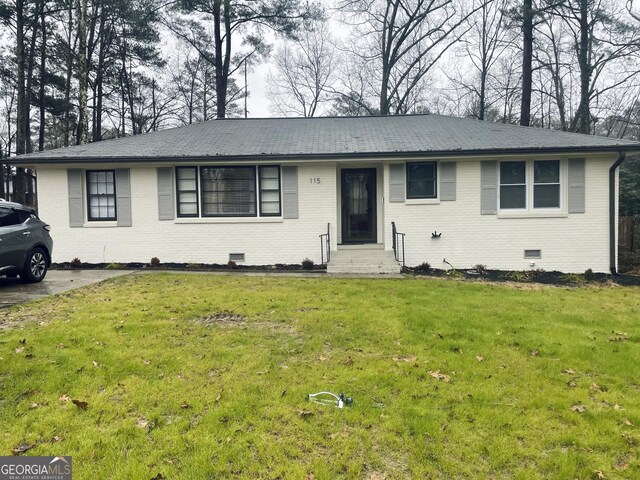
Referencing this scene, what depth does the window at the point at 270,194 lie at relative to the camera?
10727 millimetres

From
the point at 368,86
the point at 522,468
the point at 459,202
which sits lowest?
the point at 522,468

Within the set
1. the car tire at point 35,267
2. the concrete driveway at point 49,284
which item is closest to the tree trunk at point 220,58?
the concrete driveway at point 49,284

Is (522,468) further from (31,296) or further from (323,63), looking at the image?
(323,63)

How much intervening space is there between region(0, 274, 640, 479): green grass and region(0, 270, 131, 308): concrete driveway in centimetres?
96

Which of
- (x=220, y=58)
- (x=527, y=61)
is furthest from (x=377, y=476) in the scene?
(x=220, y=58)

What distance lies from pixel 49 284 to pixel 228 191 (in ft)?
15.3

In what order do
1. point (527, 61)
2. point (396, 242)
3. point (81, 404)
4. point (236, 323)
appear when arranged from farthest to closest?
point (527, 61) → point (396, 242) → point (236, 323) → point (81, 404)

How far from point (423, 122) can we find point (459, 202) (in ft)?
13.5

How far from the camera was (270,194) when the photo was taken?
10.8 meters

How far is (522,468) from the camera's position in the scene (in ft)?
7.90

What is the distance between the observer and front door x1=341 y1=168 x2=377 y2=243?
37.2ft

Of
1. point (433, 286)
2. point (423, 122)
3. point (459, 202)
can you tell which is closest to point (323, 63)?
point (423, 122)

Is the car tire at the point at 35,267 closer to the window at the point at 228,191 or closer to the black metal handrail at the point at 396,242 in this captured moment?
the window at the point at 228,191

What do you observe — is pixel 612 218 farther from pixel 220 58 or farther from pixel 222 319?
pixel 220 58
